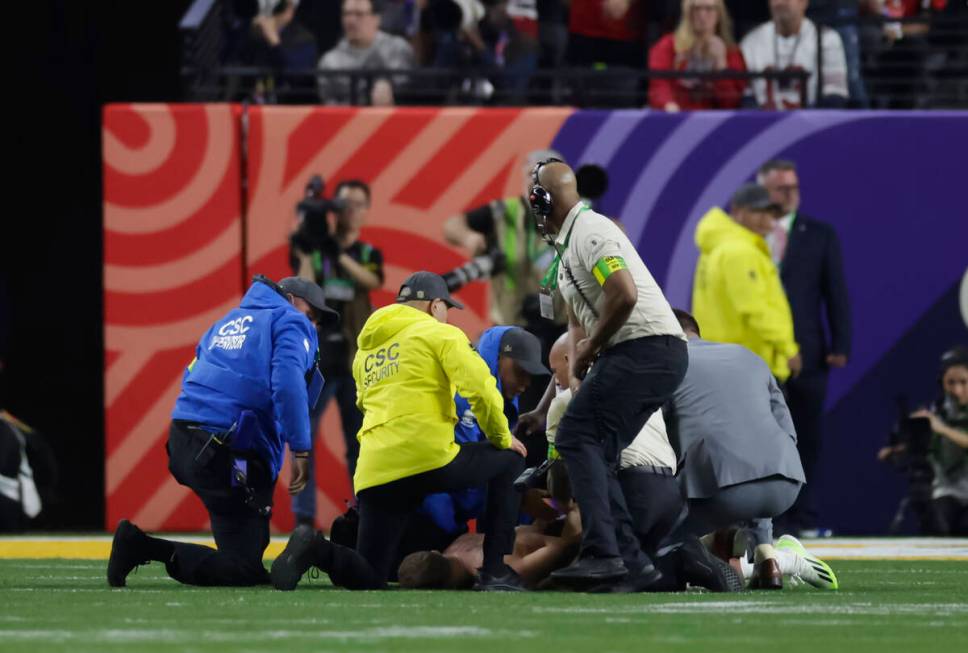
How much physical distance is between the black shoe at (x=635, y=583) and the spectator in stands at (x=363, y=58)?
23.6 ft

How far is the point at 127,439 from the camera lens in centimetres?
1560

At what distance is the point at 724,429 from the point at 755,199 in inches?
165

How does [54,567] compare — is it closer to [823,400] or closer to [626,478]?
[626,478]

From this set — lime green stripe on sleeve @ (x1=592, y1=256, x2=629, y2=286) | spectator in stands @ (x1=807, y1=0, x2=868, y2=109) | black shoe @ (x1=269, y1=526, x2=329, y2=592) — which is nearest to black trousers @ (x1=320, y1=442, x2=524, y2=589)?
black shoe @ (x1=269, y1=526, x2=329, y2=592)

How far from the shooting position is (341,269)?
49.5ft

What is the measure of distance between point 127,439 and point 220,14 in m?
3.22

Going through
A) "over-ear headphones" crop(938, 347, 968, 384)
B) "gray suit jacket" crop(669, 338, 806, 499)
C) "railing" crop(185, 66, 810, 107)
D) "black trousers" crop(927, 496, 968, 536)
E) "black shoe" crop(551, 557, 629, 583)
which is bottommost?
"black trousers" crop(927, 496, 968, 536)

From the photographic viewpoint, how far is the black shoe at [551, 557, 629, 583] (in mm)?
9047

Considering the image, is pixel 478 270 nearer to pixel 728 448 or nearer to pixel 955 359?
pixel 955 359

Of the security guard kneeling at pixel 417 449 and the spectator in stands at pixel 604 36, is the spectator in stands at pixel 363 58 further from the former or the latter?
the security guard kneeling at pixel 417 449

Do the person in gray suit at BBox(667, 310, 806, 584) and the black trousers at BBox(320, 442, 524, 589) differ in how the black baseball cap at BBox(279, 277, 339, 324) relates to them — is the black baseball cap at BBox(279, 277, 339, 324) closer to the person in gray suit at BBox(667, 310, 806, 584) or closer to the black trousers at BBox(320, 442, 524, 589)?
the black trousers at BBox(320, 442, 524, 589)

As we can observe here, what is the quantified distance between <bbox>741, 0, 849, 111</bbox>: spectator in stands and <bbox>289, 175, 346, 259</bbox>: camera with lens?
324 centimetres

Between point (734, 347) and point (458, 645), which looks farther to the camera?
point (734, 347)

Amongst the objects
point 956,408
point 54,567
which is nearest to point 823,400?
point 956,408
